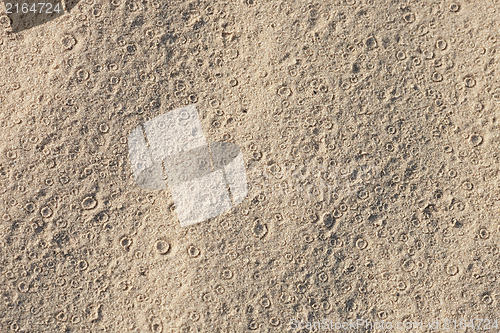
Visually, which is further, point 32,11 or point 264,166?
point 32,11

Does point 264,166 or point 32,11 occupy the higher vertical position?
point 32,11

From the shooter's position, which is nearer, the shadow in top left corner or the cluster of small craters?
the cluster of small craters

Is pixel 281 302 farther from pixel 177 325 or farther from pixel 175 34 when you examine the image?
pixel 175 34

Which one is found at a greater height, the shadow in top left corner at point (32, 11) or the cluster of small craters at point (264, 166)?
the shadow in top left corner at point (32, 11)

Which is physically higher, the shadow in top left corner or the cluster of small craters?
the shadow in top left corner

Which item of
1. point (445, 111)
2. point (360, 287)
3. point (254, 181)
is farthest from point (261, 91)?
point (360, 287)
